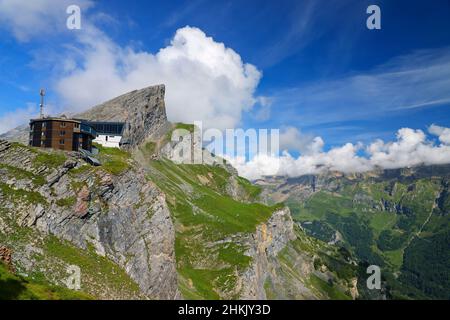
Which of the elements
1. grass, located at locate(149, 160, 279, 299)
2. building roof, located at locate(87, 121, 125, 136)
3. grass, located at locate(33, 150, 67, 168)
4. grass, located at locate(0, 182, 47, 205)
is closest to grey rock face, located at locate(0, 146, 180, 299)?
grass, located at locate(0, 182, 47, 205)

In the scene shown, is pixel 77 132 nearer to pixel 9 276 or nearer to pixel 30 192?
pixel 30 192

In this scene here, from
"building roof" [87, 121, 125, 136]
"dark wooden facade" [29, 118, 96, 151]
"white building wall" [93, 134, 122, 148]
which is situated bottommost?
"dark wooden facade" [29, 118, 96, 151]

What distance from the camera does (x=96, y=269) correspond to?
219ft

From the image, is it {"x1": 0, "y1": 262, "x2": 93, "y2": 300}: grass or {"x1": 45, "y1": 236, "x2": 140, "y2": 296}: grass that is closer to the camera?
{"x1": 0, "y1": 262, "x2": 93, "y2": 300}: grass

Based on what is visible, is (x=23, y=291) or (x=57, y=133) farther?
(x=57, y=133)

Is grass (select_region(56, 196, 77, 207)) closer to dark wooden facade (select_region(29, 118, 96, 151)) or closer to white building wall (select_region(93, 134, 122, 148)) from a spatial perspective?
dark wooden facade (select_region(29, 118, 96, 151))

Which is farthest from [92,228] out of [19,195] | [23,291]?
[23,291]

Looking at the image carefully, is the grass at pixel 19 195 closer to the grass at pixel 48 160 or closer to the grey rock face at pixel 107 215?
the grey rock face at pixel 107 215

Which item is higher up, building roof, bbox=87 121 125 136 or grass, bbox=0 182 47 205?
building roof, bbox=87 121 125 136

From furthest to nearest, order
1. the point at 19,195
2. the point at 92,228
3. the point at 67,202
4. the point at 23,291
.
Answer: the point at 92,228 → the point at 67,202 → the point at 19,195 → the point at 23,291

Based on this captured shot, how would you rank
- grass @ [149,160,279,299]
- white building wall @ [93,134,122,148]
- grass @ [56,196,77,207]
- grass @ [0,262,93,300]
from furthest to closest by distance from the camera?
1. white building wall @ [93,134,122,148]
2. grass @ [149,160,279,299]
3. grass @ [56,196,77,207]
4. grass @ [0,262,93,300]

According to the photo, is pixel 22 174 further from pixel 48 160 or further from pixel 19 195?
pixel 48 160
